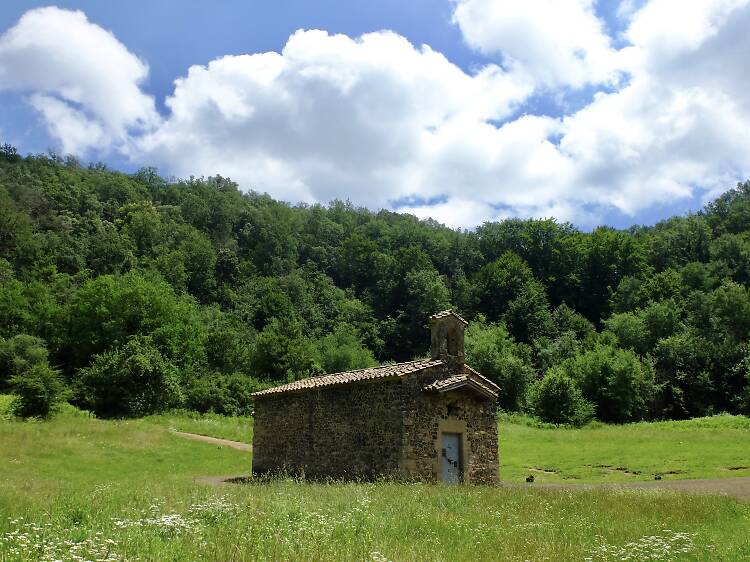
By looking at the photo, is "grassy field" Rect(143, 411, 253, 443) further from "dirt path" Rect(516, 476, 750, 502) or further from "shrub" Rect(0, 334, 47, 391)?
"dirt path" Rect(516, 476, 750, 502)

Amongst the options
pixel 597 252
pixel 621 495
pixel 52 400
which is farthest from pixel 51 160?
pixel 621 495

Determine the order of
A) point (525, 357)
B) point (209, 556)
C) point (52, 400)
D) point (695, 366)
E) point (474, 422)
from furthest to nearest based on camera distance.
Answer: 1. point (525, 357)
2. point (695, 366)
3. point (52, 400)
4. point (474, 422)
5. point (209, 556)

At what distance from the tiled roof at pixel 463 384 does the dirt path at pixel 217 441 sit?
1688cm

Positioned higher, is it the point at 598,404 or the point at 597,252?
the point at 597,252

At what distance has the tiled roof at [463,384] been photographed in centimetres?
2127

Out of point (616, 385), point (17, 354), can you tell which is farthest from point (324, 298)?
point (616, 385)

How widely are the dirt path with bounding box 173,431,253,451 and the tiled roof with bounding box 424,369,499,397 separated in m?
16.9

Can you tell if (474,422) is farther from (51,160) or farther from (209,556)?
(51,160)

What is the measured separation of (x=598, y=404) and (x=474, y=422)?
35343 millimetres

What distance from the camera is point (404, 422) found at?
20688 millimetres

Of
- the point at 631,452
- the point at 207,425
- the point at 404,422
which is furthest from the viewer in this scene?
the point at 207,425

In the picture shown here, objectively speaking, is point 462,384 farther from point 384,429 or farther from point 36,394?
point 36,394

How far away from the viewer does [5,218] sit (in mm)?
73375

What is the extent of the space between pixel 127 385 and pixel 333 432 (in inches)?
1161
